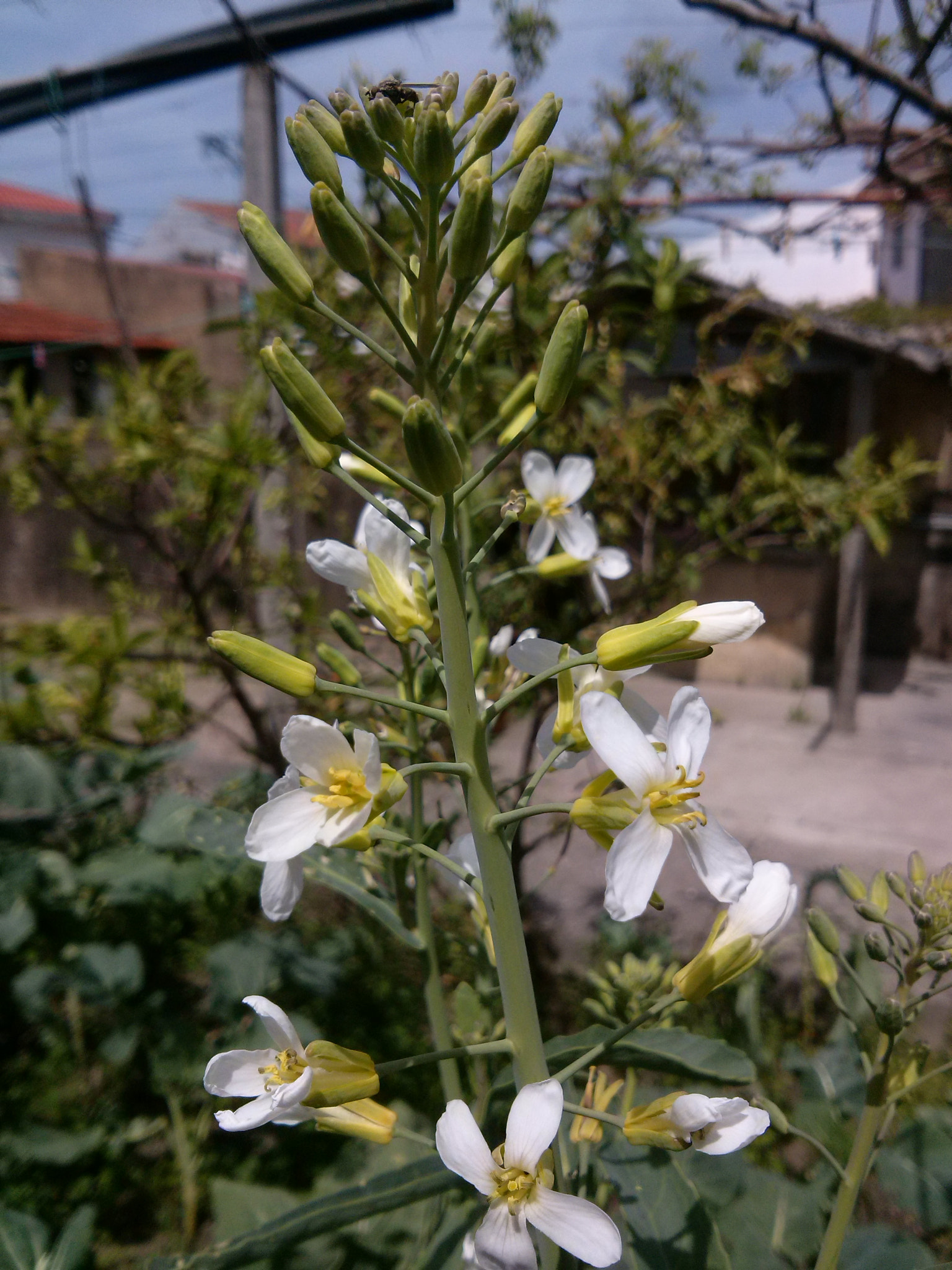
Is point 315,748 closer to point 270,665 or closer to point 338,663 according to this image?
point 270,665

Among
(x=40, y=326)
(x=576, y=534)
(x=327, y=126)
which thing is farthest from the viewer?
(x=40, y=326)

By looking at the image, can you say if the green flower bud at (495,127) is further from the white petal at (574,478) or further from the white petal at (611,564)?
the white petal at (611,564)

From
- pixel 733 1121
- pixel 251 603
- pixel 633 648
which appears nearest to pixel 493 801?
pixel 633 648

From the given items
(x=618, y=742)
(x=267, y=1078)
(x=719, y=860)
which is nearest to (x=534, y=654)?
(x=618, y=742)

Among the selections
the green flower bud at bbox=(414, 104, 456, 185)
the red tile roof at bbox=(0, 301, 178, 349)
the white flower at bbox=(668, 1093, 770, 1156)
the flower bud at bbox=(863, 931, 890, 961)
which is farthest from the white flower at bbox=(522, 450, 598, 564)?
the red tile roof at bbox=(0, 301, 178, 349)

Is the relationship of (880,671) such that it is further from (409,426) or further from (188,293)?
(188,293)

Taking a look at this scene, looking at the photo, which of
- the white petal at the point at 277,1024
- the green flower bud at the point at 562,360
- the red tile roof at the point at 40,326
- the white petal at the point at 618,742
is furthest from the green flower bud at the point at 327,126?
the red tile roof at the point at 40,326

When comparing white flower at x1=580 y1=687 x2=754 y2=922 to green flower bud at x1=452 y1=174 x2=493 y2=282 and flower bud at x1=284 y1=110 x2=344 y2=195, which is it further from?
flower bud at x1=284 y1=110 x2=344 y2=195
